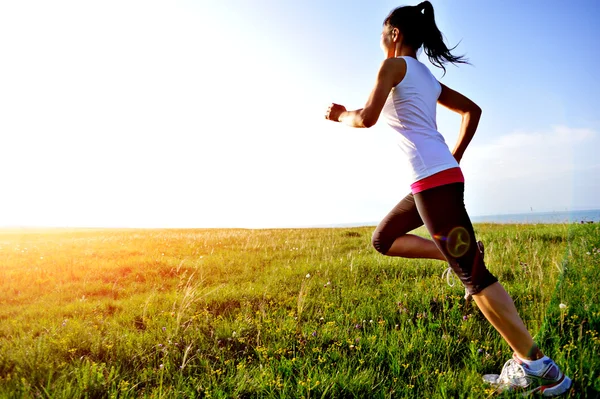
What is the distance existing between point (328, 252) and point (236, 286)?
3430mm

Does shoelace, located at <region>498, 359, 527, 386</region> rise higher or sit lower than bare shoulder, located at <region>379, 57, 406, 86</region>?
lower

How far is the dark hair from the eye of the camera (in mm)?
3465

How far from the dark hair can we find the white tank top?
16.4 inches

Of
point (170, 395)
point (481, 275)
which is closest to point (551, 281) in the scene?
point (481, 275)

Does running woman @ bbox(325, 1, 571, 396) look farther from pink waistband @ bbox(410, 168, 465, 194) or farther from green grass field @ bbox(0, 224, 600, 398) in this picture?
green grass field @ bbox(0, 224, 600, 398)

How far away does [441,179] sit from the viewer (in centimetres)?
298

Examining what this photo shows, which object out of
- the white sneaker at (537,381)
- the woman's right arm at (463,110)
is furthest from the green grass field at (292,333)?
the woman's right arm at (463,110)

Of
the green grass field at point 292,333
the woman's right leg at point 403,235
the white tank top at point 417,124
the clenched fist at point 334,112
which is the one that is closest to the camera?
the white tank top at point 417,124

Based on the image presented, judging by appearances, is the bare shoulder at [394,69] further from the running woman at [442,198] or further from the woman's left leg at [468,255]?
the woman's left leg at [468,255]

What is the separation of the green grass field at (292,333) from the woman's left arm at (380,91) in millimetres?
1932

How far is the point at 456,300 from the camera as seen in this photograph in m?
4.82

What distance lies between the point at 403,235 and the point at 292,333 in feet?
4.89

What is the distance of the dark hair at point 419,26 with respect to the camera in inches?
136

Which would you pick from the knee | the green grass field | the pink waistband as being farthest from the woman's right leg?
the pink waistband
